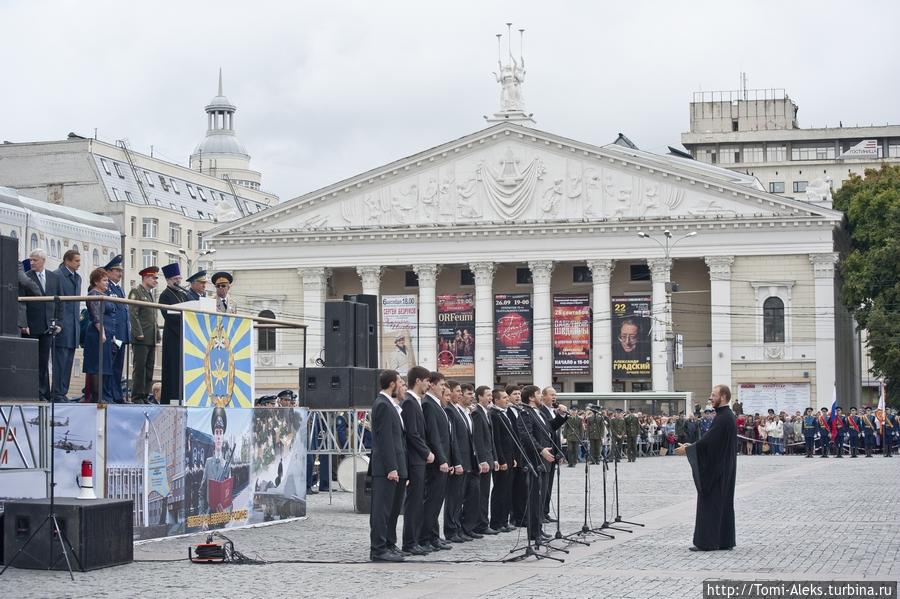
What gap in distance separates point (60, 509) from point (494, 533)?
6.53 meters

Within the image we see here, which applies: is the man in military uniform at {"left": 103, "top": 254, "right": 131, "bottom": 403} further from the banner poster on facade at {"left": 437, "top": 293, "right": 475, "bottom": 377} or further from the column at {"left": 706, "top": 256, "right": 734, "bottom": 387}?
the column at {"left": 706, "top": 256, "right": 734, "bottom": 387}

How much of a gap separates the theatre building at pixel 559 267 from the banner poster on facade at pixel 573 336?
0.09 meters

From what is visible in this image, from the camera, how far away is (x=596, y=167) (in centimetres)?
7450

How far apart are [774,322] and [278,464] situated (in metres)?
54.0

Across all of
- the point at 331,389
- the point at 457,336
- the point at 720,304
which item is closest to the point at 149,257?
the point at 457,336

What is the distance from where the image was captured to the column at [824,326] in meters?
70.3

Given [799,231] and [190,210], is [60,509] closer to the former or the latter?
[799,231]

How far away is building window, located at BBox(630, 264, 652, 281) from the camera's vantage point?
252 ft

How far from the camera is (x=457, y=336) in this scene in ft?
244

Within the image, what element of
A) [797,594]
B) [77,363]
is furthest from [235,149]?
[797,594]

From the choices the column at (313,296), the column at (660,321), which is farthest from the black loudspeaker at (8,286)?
the column at (313,296)

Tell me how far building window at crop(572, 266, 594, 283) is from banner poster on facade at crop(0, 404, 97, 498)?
201 feet

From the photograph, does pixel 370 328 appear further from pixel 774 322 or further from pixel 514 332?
pixel 774 322

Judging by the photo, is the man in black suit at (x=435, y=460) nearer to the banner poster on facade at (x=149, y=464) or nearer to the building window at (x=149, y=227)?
the banner poster on facade at (x=149, y=464)
